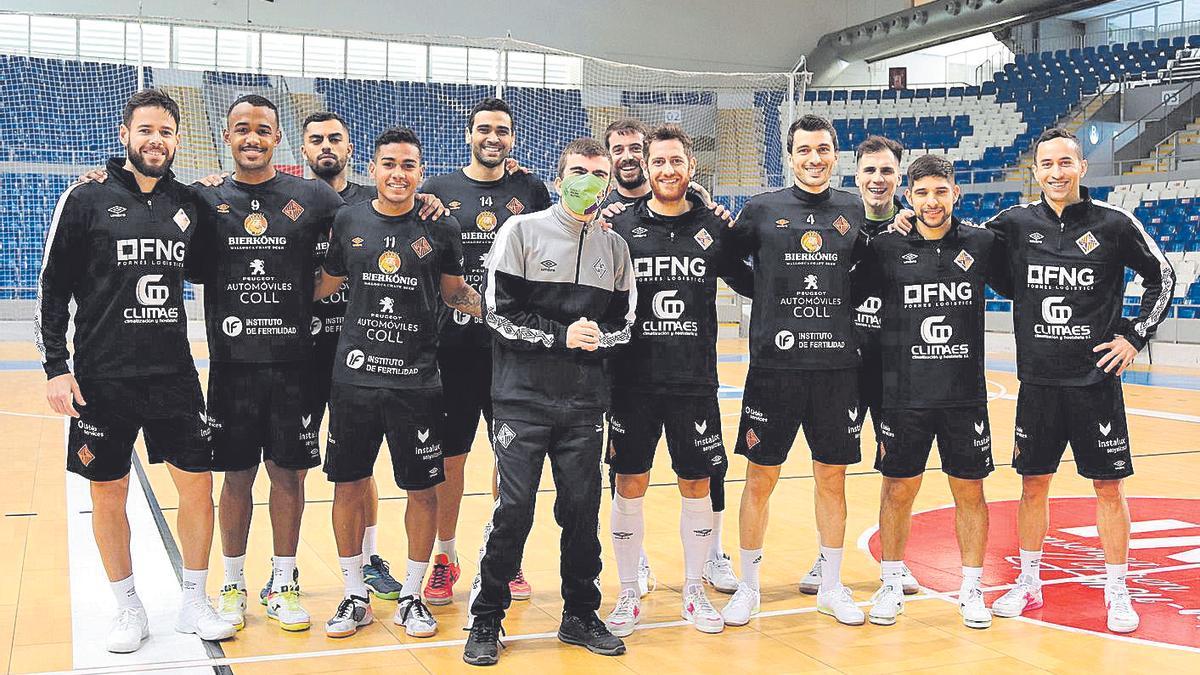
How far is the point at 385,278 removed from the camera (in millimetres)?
5047

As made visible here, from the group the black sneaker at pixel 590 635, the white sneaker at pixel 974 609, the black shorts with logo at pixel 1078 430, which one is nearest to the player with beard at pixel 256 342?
the black sneaker at pixel 590 635

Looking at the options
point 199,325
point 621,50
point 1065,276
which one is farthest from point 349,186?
point 621,50

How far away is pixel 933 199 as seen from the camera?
213 inches

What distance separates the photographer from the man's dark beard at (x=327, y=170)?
585 cm

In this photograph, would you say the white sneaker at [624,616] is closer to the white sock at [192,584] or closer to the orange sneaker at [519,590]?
the orange sneaker at [519,590]

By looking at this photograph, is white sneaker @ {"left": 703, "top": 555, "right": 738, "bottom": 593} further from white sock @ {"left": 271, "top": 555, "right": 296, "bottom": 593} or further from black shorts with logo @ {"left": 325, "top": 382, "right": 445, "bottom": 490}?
white sock @ {"left": 271, "top": 555, "right": 296, "bottom": 593}

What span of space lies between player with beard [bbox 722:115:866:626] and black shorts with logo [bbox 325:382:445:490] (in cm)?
152

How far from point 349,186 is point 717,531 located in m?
2.81

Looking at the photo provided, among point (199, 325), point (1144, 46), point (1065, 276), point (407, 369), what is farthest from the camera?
point (1144, 46)

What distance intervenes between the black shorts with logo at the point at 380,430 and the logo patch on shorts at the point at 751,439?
1525mm

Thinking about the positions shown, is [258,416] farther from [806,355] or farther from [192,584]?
[806,355]

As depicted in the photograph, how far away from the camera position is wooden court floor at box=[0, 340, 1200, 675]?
15.2 feet

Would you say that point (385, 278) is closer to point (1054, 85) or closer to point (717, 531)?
point (717, 531)

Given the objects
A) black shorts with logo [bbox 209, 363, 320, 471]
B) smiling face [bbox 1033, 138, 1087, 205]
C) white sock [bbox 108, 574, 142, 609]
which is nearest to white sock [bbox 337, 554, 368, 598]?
black shorts with logo [bbox 209, 363, 320, 471]
